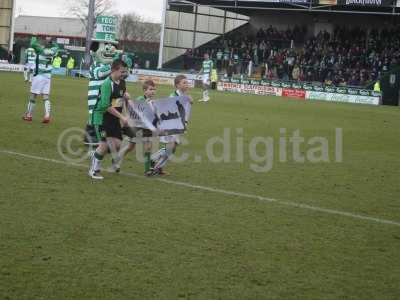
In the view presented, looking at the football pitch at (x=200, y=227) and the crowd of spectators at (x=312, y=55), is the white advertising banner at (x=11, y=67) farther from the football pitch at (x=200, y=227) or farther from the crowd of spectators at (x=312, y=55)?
the football pitch at (x=200, y=227)

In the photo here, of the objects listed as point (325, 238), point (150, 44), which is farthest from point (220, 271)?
point (150, 44)

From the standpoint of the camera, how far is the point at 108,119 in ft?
33.6

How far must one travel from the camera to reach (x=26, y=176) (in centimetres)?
988

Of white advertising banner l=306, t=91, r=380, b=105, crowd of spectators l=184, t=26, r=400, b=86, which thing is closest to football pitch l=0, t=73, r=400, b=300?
white advertising banner l=306, t=91, r=380, b=105

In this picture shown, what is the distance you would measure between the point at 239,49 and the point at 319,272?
5091 cm

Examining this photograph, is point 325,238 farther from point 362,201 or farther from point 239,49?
point 239,49

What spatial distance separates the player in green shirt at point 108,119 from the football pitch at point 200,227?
398 millimetres

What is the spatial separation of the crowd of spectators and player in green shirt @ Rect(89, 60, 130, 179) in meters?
38.4

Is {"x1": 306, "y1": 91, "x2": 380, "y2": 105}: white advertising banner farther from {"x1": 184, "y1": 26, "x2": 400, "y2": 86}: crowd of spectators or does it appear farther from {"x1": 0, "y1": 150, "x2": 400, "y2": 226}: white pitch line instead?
{"x1": 0, "y1": 150, "x2": 400, "y2": 226}: white pitch line

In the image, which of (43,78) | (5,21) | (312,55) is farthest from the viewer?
(5,21)

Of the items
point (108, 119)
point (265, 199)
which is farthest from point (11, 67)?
point (265, 199)

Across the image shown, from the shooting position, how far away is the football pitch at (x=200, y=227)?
5629 millimetres

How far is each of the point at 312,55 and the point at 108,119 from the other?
43.2 metres

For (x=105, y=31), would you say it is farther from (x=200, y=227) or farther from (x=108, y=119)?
(x=200, y=227)
